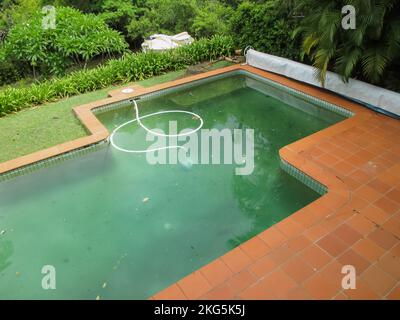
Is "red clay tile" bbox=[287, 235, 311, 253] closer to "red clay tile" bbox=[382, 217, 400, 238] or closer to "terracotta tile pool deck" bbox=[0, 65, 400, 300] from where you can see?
"terracotta tile pool deck" bbox=[0, 65, 400, 300]

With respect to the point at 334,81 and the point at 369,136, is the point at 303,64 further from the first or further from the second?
the point at 369,136

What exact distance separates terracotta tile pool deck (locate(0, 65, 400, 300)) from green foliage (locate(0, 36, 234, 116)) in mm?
2390

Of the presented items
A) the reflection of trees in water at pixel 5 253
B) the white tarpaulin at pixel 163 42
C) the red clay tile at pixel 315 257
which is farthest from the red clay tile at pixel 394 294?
the white tarpaulin at pixel 163 42

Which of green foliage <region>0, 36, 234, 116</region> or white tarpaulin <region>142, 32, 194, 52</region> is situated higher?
white tarpaulin <region>142, 32, 194, 52</region>

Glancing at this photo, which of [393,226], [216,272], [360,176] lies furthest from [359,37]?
[216,272]

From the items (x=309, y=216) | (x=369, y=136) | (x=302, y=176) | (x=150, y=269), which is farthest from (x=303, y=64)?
(x=150, y=269)

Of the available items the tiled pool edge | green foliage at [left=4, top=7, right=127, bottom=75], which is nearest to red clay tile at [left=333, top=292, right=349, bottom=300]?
the tiled pool edge

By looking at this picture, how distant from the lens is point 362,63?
5168mm

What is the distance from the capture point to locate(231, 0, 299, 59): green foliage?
7.02 m

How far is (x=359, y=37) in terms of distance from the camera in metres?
4.75

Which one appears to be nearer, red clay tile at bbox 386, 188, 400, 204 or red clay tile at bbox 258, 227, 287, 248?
red clay tile at bbox 258, 227, 287, 248

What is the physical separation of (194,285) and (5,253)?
2.21m

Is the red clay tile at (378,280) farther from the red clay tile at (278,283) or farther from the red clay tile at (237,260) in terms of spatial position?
the red clay tile at (237,260)

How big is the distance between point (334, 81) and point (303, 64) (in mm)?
940
